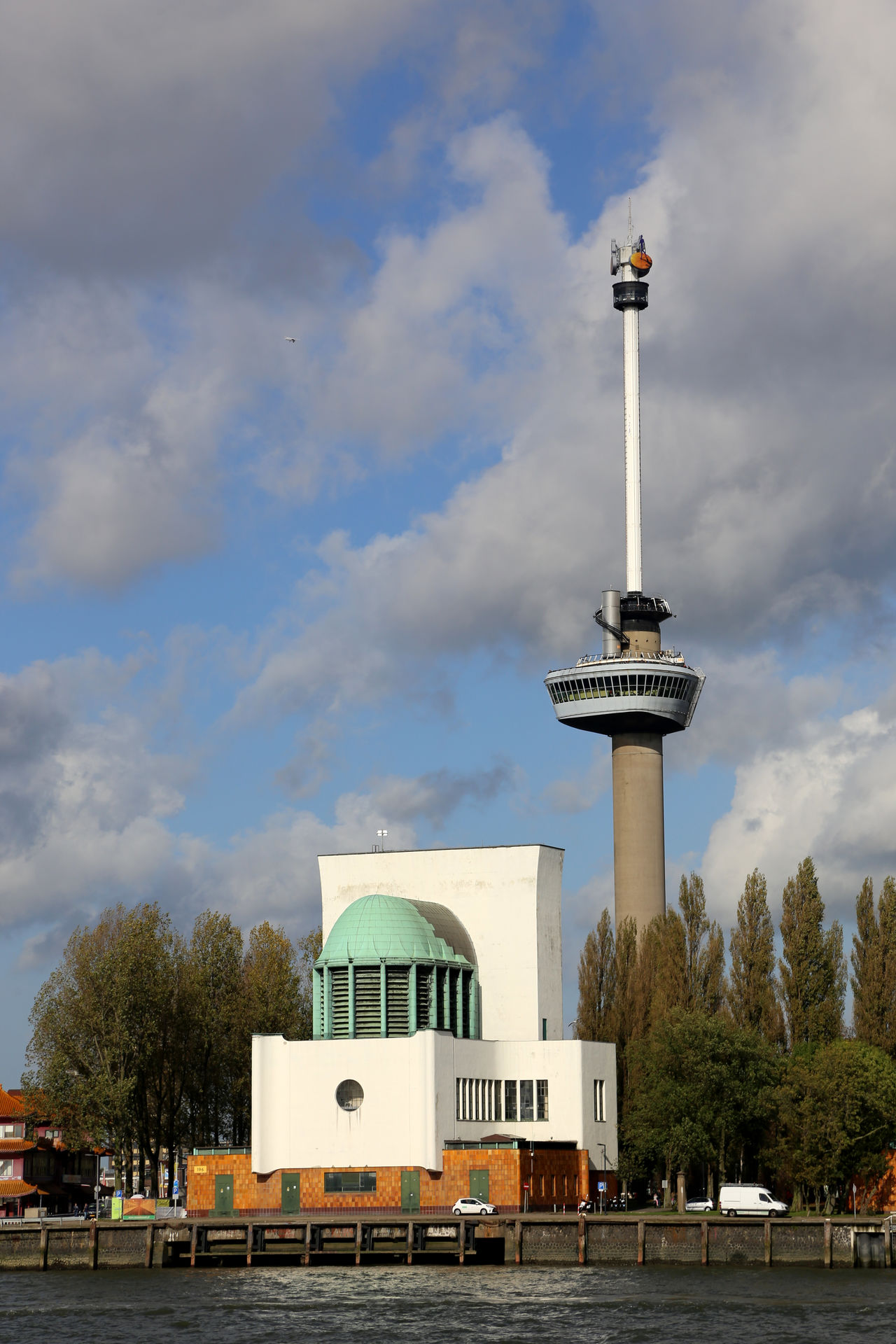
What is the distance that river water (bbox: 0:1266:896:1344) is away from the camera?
5300 cm

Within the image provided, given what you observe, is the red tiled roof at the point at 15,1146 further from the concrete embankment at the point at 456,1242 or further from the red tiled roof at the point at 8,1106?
the concrete embankment at the point at 456,1242

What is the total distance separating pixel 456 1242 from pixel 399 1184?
24.2ft

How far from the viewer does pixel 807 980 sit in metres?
94.9

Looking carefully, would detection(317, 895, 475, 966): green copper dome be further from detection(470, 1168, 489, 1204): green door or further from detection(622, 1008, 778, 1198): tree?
detection(622, 1008, 778, 1198): tree

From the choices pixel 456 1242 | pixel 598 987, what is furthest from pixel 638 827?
pixel 456 1242

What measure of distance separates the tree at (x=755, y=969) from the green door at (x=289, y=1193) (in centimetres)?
2530

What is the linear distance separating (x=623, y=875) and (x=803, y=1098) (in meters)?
33.9

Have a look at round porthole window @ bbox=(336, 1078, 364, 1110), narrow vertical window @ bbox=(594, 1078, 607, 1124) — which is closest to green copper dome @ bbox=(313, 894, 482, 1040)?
round porthole window @ bbox=(336, 1078, 364, 1110)

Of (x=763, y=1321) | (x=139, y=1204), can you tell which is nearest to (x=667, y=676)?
(x=139, y=1204)

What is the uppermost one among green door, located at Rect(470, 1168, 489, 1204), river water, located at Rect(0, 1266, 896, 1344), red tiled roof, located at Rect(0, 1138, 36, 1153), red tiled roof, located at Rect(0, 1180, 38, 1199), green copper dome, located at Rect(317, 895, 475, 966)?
green copper dome, located at Rect(317, 895, 475, 966)

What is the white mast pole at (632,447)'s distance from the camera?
128 metres

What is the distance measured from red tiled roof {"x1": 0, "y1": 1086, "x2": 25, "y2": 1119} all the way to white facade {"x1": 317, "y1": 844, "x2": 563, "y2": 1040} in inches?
1325

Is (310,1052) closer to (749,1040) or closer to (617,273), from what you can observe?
(749,1040)

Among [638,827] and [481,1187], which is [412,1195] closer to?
[481,1187]
